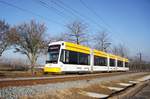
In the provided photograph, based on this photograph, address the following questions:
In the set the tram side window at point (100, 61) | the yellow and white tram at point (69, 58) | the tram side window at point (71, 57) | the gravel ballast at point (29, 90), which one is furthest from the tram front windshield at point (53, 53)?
the tram side window at point (100, 61)

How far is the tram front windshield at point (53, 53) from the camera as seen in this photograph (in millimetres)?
19789

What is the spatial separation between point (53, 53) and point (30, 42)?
24.5 m

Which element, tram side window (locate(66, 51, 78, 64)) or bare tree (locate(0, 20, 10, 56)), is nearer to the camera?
tram side window (locate(66, 51, 78, 64))

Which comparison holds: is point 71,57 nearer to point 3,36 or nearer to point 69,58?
point 69,58

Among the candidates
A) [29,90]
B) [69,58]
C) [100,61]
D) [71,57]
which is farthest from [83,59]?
[29,90]

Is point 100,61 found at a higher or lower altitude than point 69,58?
lower

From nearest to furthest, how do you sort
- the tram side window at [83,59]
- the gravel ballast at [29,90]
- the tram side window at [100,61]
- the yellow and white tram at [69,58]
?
the gravel ballast at [29,90]
the yellow and white tram at [69,58]
the tram side window at [83,59]
the tram side window at [100,61]

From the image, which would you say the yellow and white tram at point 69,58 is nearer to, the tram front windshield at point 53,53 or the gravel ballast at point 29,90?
the tram front windshield at point 53,53

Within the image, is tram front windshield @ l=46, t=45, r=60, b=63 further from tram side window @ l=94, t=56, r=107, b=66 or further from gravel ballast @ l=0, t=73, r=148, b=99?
tram side window @ l=94, t=56, r=107, b=66

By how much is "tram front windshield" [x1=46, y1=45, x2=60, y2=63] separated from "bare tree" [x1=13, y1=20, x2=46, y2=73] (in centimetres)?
2344

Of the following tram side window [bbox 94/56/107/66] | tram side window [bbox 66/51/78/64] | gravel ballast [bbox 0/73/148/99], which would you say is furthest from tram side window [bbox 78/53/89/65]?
gravel ballast [bbox 0/73/148/99]

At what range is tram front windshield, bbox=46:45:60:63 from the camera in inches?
779

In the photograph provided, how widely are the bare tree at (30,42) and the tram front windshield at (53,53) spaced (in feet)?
76.9

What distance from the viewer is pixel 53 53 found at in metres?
20.2
